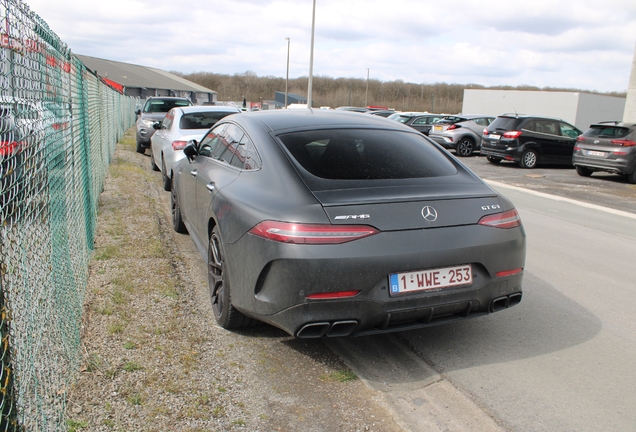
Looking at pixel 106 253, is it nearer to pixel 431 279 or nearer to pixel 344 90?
pixel 431 279

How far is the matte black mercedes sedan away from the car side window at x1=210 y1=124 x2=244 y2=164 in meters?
0.32

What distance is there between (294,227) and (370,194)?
540mm

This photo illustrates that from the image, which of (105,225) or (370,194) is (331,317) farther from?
(105,225)

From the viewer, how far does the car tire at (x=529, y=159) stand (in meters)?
18.2

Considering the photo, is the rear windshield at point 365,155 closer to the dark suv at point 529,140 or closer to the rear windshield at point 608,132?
the rear windshield at point 608,132

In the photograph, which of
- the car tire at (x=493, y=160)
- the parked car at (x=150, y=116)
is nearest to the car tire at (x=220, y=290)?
the parked car at (x=150, y=116)

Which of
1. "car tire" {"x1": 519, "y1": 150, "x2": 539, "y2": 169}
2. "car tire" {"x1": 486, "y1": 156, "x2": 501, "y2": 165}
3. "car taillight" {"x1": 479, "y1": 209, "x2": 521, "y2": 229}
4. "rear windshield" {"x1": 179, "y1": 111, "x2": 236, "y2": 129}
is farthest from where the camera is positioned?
"car tire" {"x1": 486, "y1": 156, "x2": 501, "y2": 165}

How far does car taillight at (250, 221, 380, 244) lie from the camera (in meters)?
3.23

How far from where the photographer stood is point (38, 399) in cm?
246

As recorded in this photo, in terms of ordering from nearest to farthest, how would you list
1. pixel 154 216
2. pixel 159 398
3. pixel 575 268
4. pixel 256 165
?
pixel 159 398 < pixel 256 165 < pixel 575 268 < pixel 154 216

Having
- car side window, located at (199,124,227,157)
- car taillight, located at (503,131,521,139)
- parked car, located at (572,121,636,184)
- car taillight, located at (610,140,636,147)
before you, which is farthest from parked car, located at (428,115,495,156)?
car side window, located at (199,124,227,157)

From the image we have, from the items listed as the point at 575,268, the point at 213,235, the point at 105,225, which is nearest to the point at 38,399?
the point at 213,235

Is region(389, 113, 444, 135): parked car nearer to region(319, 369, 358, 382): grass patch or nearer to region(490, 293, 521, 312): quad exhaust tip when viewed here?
region(490, 293, 521, 312): quad exhaust tip

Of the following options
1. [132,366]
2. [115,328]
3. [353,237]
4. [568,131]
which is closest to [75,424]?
[132,366]
